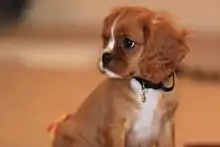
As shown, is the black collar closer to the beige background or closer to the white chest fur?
the white chest fur

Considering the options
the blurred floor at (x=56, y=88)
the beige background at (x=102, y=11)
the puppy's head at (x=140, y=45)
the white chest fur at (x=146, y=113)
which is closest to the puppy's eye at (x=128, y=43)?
the puppy's head at (x=140, y=45)

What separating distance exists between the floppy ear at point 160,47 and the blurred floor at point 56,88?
0.36 m

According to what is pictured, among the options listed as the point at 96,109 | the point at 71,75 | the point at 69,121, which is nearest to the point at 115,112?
the point at 96,109

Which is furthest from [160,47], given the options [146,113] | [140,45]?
[146,113]

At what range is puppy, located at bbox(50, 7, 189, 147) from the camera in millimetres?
1683

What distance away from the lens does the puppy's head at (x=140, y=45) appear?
1.68 meters

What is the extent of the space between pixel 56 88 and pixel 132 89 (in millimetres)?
1031

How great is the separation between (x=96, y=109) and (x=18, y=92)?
97cm

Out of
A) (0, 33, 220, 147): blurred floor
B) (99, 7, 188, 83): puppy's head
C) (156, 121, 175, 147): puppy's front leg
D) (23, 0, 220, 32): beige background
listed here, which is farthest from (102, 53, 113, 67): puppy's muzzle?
(23, 0, 220, 32): beige background

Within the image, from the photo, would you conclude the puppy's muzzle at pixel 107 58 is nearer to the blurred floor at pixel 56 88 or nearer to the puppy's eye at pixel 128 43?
the puppy's eye at pixel 128 43

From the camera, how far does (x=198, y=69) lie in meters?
2.93

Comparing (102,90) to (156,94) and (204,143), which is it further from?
(204,143)

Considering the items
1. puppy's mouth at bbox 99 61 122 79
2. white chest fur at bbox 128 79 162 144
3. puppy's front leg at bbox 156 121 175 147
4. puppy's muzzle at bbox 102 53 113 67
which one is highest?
puppy's muzzle at bbox 102 53 113 67

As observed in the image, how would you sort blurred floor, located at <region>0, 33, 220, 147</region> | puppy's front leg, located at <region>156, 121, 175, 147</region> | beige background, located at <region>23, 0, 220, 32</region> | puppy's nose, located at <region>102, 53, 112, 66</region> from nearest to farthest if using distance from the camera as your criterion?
1. puppy's nose, located at <region>102, 53, 112, 66</region>
2. puppy's front leg, located at <region>156, 121, 175, 147</region>
3. blurred floor, located at <region>0, 33, 220, 147</region>
4. beige background, located at <region>23, 0, 220, 32</region>
